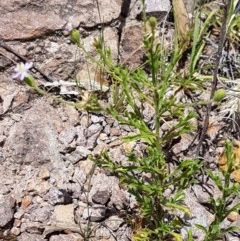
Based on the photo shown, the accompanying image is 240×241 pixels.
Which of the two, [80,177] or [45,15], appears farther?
[45,15]

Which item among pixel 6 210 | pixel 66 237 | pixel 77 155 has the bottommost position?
pixel 66 237

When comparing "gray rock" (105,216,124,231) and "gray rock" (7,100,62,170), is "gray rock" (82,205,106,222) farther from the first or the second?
"gray rock" (7,100,62,170)

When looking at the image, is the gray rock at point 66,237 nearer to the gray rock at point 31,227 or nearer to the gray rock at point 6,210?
the gray rock at point 31,227

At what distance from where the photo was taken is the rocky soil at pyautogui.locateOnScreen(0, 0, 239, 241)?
7.46ft

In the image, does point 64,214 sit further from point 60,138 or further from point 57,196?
point 60,138

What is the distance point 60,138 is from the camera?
2.44 metres

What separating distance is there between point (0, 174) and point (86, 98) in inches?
28.0

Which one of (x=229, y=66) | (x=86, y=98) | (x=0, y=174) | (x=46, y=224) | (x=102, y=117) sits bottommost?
(x=46, y=224)

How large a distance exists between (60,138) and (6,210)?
40cm

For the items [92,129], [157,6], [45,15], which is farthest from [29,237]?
[157,6]

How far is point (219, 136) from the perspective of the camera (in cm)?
253

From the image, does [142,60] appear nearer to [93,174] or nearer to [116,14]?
[116,14]

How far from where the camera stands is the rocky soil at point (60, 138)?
89.5 inches

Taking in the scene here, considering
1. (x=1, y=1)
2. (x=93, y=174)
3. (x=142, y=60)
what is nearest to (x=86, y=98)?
(x=93, y=174)
